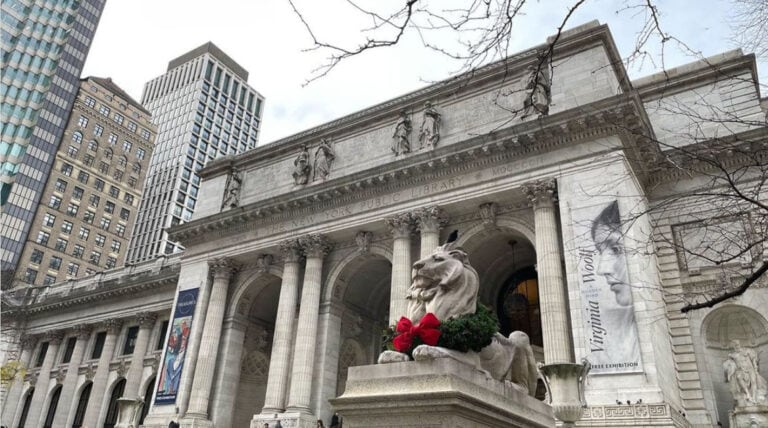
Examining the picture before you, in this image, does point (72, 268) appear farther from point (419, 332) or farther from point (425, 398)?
point (425, 398)

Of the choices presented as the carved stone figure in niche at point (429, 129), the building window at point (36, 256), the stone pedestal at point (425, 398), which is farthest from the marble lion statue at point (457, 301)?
the building window at point (36, 256)

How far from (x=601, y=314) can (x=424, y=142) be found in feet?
40.2

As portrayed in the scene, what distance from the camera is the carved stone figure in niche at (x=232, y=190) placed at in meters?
34.8

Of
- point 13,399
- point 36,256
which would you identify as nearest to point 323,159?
point 13,399

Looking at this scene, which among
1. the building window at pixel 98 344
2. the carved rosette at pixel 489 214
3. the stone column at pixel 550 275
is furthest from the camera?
the building window at pixel 98 344

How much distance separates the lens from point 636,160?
23047 millimetres

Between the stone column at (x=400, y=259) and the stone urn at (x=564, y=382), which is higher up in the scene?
the stone column at (x=400, y=259)

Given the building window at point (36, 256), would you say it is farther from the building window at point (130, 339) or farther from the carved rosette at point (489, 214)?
the carved rosette at point (489, 214)

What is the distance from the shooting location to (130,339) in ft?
145

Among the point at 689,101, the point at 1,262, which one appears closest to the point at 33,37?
the point at 1,262

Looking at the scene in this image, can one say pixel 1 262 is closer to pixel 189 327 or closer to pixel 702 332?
pixel 189 327

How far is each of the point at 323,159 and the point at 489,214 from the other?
1095 cm

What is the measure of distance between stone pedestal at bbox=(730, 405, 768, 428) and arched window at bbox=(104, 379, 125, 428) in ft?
127

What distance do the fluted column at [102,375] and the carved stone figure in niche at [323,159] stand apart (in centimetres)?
2364
